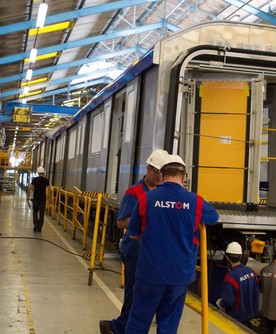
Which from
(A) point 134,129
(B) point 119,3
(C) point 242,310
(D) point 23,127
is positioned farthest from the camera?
(D) point 23,127

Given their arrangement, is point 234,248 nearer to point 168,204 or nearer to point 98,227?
point 98,227

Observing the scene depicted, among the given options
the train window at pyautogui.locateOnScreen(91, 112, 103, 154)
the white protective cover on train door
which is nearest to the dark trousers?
the train window at pyautogui.locateOnScreen(91, 112, 103, 154)

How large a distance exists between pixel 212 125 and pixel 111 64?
24693mm

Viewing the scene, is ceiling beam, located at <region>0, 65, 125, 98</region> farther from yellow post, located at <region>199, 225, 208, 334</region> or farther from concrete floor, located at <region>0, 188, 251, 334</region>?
yellow post, located at <region>199, 225, 208, 334</region>

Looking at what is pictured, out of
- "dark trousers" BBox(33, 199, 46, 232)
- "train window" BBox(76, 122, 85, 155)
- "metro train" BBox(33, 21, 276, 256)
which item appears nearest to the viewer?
"metro train" BBox(33, 21, 276, 256)

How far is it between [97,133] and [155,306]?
7.81 m

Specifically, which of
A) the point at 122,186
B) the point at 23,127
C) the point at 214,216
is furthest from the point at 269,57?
the point at 23,127

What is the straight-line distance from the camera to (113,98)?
9.10 m

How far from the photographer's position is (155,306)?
10.6 feet

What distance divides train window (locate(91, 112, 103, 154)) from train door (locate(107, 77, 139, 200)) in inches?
45.8

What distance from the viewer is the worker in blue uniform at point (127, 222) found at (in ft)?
12.2

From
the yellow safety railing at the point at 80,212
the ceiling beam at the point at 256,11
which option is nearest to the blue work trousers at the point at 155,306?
the yellow safety railing at the point at 80,212

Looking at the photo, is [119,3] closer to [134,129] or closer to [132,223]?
[134,129]

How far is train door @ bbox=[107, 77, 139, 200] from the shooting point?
7.31 meters
